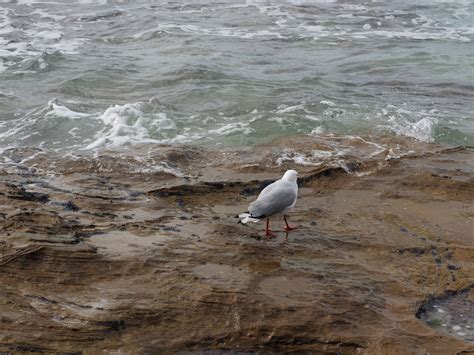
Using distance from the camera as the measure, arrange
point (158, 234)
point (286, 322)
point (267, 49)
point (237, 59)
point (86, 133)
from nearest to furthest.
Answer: point (286, 322)
point (158, 234)
point (86, 133)
point (237, 59)
point (267, 49)

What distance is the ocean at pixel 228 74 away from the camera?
10.1 metres

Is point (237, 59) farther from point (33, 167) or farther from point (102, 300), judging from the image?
point (102, 300)

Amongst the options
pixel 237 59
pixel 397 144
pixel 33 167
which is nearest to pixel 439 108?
pixel 397 144

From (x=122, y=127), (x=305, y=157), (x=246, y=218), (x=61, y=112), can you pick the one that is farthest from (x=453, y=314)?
(x=61, y=112)

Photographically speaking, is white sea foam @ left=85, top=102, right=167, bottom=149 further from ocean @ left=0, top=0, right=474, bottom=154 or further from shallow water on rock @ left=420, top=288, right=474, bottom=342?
shallow water on rock @ left=420, top=288, right=474, bottom=342

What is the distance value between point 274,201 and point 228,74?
29.8 feet

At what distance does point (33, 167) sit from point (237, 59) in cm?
924

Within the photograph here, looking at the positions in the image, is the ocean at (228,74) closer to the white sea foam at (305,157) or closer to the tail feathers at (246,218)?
the white sea foam at (305,157)

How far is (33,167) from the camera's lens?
755cm

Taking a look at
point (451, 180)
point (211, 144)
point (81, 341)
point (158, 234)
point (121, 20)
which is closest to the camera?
point (81, 341)

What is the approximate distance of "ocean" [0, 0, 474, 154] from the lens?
10086mm

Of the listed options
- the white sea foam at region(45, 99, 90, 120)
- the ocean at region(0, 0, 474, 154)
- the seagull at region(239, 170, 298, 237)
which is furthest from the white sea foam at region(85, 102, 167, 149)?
the seagull at region(239, 170, 298, 237)

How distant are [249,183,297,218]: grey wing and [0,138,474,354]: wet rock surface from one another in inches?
10.7

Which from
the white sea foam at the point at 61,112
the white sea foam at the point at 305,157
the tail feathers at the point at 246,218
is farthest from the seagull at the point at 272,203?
the white sea foam at the point at 61,112
